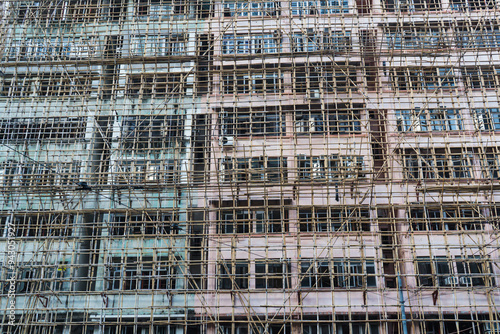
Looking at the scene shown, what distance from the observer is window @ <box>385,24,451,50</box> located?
19234mm

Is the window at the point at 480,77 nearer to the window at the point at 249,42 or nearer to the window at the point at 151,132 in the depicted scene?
the window at the point at 249,42

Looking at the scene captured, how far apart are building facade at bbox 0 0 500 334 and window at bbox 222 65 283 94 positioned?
5.8 inches

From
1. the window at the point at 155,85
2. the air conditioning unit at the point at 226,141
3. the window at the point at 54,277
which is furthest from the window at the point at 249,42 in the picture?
the window at the point at 54,277

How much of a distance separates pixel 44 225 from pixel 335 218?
9.94m

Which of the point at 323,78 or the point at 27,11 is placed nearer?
the point at 323,78

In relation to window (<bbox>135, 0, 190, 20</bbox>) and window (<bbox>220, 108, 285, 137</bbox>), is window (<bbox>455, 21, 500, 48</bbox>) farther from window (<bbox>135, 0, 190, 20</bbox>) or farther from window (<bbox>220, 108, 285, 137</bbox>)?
window (<bbox>135, 0, 190, 20</bbox>)

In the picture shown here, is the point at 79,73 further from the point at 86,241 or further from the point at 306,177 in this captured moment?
the point at 306,177

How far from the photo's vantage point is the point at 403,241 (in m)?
17.9

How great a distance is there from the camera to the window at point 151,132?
18.6 m

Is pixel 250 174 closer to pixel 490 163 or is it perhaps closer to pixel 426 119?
pixel 426 119

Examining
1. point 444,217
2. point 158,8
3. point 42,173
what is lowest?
point 444,217

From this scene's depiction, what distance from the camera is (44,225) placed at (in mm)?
17656

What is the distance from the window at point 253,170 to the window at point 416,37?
6128mm

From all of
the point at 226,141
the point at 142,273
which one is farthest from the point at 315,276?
the point at 142,273
